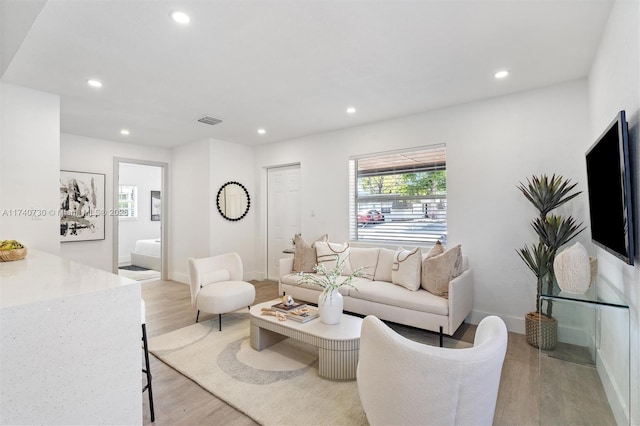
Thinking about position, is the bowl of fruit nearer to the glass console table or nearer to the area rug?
the area rug

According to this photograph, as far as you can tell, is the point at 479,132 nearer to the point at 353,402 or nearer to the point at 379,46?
the point at 379,46

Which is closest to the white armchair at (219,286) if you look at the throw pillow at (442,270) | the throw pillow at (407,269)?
the throw pillow at (407,269)

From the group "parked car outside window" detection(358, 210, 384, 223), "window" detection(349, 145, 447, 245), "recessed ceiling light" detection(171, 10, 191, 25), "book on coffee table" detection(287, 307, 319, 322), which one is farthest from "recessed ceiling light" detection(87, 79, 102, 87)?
"parked car outside window" detection(358, 210, 384, 223)

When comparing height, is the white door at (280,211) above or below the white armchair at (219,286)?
above

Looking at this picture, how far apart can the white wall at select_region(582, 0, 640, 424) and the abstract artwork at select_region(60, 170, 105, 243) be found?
20.6ft

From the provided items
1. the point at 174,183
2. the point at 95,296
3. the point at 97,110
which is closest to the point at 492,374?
the point at 95,296

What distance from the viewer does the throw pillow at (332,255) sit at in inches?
161

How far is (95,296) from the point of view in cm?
107

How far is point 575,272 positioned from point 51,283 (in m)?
2.67

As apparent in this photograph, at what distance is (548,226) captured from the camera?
9.35 feet

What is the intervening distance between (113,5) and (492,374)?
289 centimetres

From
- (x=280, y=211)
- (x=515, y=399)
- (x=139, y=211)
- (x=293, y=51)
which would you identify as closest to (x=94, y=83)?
(x=293, y=51)

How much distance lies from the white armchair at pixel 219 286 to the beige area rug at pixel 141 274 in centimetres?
294

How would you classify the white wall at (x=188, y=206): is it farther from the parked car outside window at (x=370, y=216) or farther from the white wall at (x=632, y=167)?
the white wall at (x=632, y=167)
